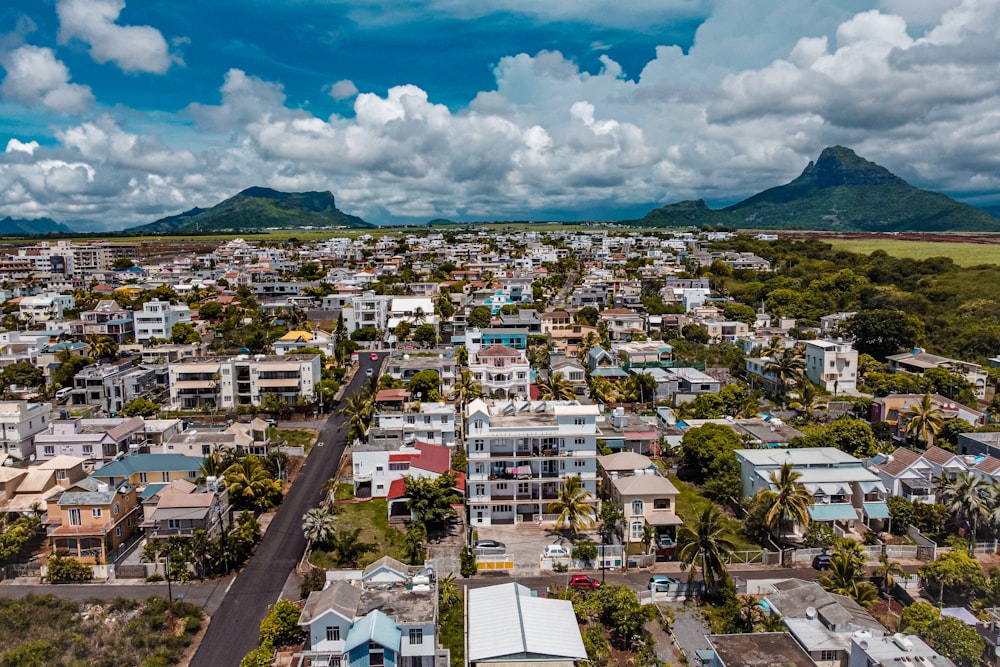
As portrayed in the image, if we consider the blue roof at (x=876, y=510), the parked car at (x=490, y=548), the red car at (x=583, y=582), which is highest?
the blue roof at (x=876, y=510)

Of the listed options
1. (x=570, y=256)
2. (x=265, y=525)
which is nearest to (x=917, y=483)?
(x=265, y=525)

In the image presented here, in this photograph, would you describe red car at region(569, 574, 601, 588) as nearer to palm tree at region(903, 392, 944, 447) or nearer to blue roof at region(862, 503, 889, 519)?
blue roof at region(862, 503, 889, 519)

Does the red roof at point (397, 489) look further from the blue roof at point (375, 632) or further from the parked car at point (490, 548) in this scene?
the blue roof at point (375, 632)

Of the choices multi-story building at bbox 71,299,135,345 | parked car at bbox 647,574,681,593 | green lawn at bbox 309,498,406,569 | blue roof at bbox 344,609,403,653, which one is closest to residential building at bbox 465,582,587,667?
blue roof at bbox 344,609,403,653

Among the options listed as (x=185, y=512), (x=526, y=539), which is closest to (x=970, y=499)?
(x=526, y=539)

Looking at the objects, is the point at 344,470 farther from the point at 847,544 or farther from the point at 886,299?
the point at 886,299

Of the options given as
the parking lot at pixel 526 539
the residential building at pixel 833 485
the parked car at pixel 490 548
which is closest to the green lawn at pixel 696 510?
the residential building at pixel 833 485
